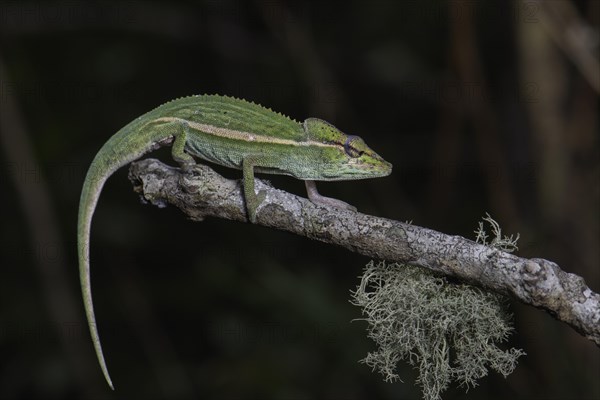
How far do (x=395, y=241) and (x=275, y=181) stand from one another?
11.0ft

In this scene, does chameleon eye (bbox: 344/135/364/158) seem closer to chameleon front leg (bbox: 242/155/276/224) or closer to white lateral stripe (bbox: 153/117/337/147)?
white lateral stripe (bbox: 153/117/337/147)

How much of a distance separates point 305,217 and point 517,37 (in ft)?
12.7

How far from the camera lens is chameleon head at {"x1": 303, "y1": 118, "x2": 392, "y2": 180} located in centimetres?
289

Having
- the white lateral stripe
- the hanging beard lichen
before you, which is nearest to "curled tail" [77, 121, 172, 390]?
the white lateral stripe

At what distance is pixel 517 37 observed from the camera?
18.0 ft

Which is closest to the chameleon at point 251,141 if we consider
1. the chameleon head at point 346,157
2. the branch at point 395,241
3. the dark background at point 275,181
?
the chameleon head at point 346,157

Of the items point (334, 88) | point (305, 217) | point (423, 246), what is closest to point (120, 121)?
point (334, 88)

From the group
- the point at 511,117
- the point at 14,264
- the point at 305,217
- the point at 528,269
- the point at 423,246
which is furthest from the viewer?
the point at 511,117

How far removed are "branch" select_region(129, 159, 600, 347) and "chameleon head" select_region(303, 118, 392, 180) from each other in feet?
1.51

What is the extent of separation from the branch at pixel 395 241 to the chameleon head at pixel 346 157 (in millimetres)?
462

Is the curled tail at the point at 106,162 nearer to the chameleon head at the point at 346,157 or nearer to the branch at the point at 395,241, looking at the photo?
the branch at the point at 395,241

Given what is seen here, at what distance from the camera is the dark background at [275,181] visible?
4.65m

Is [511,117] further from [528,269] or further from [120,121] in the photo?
[528,269]

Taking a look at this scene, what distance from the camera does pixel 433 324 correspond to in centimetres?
228
